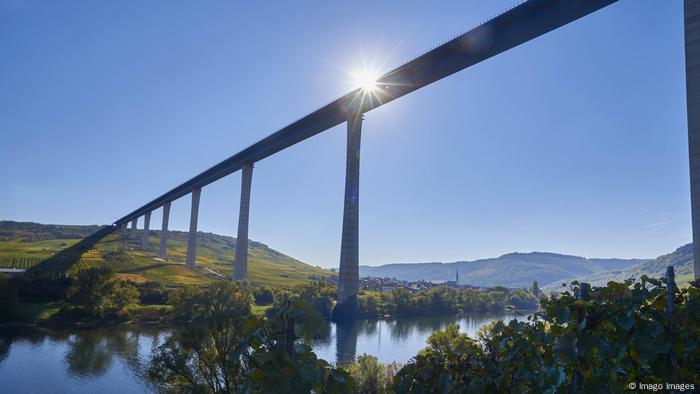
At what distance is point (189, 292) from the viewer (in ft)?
223

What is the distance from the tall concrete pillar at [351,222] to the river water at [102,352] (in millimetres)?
6807

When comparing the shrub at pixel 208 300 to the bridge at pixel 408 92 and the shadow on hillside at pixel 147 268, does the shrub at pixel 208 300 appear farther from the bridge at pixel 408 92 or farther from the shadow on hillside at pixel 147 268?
the shadow on hillside at pixel 147 268

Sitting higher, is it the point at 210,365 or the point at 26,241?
the point at 26,241

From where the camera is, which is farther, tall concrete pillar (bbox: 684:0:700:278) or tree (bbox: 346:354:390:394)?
tree (bbox: 346:354:390:394)

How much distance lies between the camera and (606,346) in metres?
3.39

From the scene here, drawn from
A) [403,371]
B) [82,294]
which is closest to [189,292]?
[82,294]

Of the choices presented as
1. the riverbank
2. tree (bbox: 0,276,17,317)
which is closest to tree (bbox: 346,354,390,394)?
the riverbank

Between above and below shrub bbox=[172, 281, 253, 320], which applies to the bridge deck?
above

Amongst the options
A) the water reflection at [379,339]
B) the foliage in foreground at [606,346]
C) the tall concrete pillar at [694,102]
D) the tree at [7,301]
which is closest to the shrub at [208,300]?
the water reflection at [379,339]

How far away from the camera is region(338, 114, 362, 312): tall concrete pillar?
63875 millimetres

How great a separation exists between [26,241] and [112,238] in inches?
1414

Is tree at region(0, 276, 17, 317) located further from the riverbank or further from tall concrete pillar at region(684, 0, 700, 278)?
tall concrete pillar at region(684, 0, 700, 278)

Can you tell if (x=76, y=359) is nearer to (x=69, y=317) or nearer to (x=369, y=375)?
(x=69, y=317)

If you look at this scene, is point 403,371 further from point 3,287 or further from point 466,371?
point 3,287
